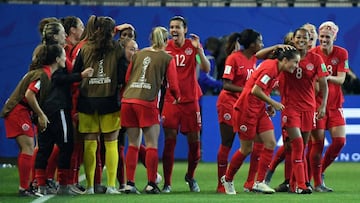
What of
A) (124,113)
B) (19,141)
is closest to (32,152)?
(19,141)

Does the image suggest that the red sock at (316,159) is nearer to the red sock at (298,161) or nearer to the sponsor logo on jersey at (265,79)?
the red sock at (298,161)

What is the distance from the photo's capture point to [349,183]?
15.5 metres

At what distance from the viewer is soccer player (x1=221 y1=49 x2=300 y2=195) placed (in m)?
12.9

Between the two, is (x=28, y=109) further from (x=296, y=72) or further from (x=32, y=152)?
(x=296, y=72)

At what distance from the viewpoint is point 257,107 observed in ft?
43.6

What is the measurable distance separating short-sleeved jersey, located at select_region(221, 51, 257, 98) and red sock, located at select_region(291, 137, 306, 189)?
1333mm

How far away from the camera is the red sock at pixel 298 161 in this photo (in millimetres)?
12980

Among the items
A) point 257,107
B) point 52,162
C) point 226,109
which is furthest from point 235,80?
point 52,162

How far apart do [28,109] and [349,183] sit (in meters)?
5.21

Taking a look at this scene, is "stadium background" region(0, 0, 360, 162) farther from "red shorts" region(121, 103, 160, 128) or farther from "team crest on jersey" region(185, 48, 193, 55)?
"red shorts" region(121, 103, 160, 128)

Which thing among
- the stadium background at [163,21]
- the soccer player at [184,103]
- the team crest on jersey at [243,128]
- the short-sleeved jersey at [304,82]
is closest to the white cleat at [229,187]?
the soccer player at [184,103]

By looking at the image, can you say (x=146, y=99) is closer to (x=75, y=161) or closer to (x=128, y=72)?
(x=128, y=72)

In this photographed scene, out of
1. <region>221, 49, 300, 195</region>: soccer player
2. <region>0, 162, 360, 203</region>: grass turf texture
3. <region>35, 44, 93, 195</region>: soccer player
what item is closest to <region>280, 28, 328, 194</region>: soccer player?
<region>221, 49, 300, 195</region>: soccer player

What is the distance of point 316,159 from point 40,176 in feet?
12.8
